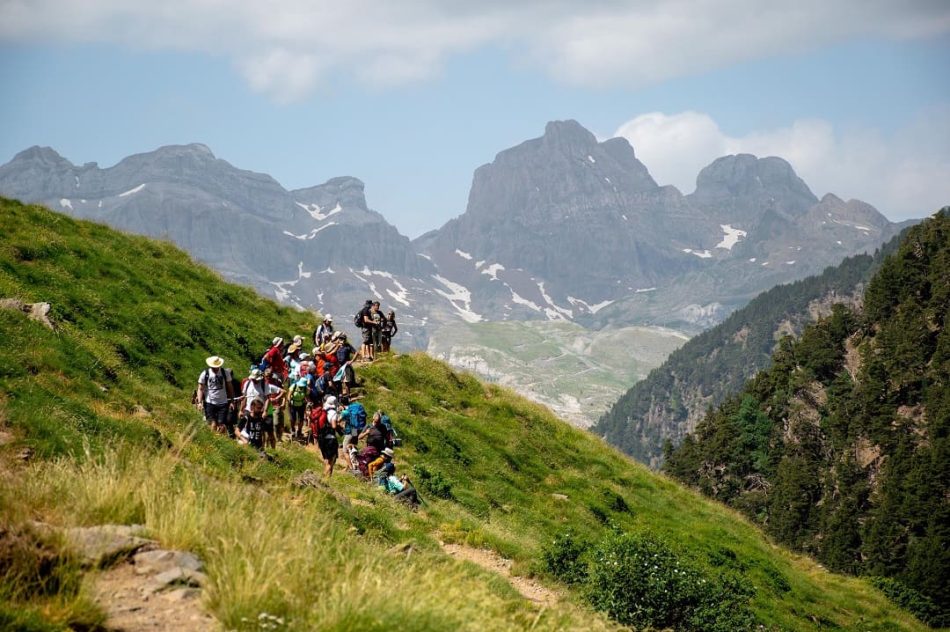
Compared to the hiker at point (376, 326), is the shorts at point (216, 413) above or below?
→ below

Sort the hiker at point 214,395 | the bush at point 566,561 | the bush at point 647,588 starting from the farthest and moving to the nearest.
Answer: the hiker at point 214,395 < the bush at point 566,561 < the bush at point 647,588

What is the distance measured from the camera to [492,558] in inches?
814

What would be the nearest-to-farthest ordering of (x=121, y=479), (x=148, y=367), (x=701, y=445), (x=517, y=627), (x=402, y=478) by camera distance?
(x=517, y=627), (x=121, y=479), (x=402, y=478), (x=148, y=367), (x=701, y=445)

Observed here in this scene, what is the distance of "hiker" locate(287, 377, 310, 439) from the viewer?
28.2 metres

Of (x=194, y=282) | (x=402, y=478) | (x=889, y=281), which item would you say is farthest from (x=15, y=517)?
(x=889, y=281)

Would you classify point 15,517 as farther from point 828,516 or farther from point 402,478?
point 828,516

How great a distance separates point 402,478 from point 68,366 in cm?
954

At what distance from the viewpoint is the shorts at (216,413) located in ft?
77.7

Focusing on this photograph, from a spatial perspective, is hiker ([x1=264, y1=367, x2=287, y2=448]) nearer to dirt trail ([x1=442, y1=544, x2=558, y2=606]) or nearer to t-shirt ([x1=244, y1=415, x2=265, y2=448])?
t-shirt ([x1=244, y1=415, x2=265, y2=448])

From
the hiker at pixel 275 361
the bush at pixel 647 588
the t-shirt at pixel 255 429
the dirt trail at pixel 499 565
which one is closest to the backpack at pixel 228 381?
the t-shirt at pixel 255 429

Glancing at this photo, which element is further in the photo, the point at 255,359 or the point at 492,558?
the point at 255,359

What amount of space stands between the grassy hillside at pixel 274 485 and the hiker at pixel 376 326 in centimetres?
144

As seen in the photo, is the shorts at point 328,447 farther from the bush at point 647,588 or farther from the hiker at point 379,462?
the bush at point 647,588

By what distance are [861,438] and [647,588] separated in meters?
113
